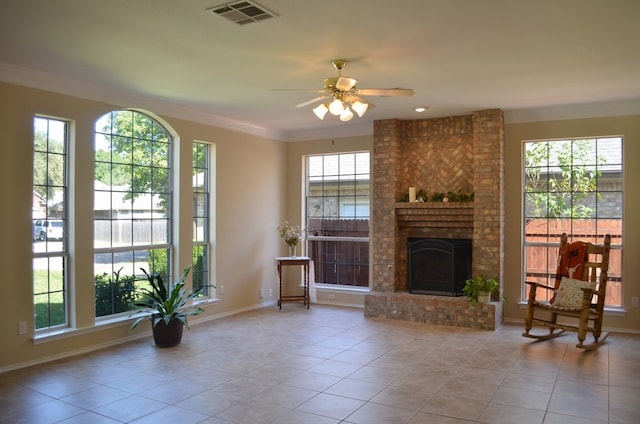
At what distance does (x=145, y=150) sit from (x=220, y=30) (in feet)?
9.36

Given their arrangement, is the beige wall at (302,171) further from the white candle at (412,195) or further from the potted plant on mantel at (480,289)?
the potted plant on mantel at (480,289)

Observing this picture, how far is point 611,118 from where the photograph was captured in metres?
5.98

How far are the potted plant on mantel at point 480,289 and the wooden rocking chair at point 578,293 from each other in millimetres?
543

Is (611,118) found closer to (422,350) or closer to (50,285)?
(422,350)

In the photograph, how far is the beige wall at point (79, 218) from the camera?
14.6 feet

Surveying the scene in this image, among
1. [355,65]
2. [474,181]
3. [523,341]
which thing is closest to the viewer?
[355,65]

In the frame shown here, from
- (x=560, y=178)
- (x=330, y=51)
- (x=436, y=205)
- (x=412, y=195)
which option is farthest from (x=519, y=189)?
(x=330, y=51)

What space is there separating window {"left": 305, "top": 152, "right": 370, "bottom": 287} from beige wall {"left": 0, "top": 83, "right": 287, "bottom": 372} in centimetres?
131

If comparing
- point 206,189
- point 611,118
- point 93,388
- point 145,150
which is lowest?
point 93,388

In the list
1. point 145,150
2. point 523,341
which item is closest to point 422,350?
point 523,341

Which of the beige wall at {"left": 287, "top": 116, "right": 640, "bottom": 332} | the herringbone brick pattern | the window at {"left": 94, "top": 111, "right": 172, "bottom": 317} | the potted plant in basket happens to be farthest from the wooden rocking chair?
the window at {"left": 94, "top": 111, "right": 172, "bottom": 317}

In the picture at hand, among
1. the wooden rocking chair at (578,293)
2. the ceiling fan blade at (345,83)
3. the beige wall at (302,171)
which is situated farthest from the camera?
the beige wall at (302,171)

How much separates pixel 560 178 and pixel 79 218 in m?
5.78

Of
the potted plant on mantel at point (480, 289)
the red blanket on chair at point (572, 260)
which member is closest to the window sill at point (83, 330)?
the potted plant on mantel at point (480, 289)
